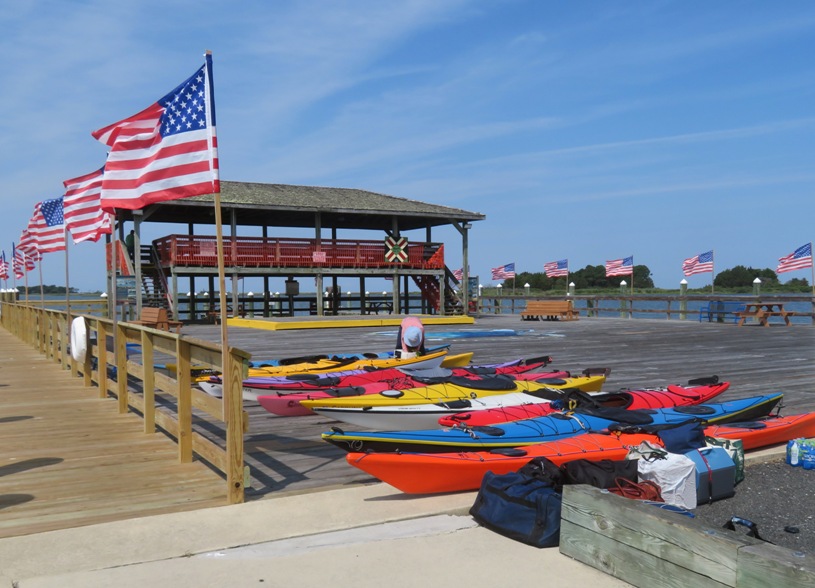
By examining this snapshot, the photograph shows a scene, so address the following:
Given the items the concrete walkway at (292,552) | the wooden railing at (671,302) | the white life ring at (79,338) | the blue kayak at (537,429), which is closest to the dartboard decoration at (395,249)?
the wooden railing at (671,302)

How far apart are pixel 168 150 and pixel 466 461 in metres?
3.52

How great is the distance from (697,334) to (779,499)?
17983 mm

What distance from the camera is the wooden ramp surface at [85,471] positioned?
17.1ft

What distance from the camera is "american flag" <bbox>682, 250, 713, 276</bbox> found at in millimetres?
32281

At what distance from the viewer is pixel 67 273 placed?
14.0m

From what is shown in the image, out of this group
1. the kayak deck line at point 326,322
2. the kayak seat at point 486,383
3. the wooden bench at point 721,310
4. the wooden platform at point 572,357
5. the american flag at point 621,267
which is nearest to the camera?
the wooden platform at point 572,357

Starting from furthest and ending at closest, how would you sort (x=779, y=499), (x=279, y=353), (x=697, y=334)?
(x=697, y=334)
(x=279, y=353)
(x=779, y=499)

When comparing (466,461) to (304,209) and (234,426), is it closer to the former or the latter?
(234,426)

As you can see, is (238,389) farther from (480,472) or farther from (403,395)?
(403,395)

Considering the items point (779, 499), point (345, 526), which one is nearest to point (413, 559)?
point (345, 526)

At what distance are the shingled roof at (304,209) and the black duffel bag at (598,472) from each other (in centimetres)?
2226

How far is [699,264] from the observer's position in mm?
32688

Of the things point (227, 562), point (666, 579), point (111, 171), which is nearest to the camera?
point (666, 579)

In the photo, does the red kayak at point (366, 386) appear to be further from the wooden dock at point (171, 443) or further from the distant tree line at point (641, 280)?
the distant tree line at point (641, 280)
